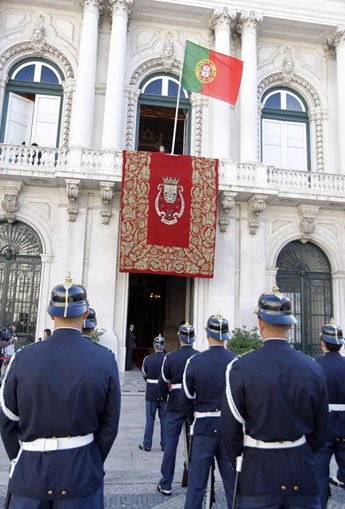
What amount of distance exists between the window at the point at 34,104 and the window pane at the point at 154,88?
10.5 ft

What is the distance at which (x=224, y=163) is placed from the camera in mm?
14992

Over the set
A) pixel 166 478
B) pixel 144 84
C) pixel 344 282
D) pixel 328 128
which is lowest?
pixel 166 478

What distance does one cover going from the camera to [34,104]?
16172 mm

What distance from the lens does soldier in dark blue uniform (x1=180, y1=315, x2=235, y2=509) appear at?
4.34 meters

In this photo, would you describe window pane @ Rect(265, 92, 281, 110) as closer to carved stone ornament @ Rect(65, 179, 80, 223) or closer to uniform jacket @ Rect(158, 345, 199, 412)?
carved stone ornament @ Rect(65, 179, 80, 223)

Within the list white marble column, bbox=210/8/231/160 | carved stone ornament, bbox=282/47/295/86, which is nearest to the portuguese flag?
white marble column, bbox=210/8/231/160

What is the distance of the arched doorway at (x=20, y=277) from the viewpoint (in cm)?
1441

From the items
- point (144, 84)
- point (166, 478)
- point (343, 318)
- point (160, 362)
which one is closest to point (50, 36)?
point (144, 84)

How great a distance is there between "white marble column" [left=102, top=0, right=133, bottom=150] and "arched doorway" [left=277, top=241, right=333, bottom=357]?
24.1 feet

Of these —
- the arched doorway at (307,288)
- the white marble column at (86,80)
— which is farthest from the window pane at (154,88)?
the arched doorway at (307,288)

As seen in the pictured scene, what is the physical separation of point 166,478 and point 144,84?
48.6 ft

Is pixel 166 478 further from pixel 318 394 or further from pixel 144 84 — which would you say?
pixel 144 84

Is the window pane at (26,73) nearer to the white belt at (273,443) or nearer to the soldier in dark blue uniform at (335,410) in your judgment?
the soldier in dark blue uniform at (335,410)

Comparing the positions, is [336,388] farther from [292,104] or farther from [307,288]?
[292,104]
